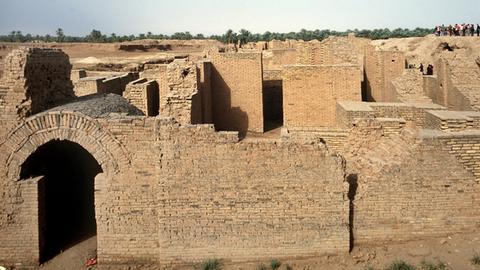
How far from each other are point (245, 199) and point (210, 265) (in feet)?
4.00

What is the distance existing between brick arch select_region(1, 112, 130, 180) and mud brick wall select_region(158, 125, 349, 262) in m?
0.85

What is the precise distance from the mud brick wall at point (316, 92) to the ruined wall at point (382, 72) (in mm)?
1863

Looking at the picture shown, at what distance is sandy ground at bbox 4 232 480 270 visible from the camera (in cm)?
723

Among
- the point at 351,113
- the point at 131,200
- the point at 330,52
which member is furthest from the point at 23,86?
the point at 330,52

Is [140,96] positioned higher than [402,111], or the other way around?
[140,96]

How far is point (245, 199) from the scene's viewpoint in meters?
7.47

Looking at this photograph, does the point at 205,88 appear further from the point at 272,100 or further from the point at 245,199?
the point at 245,199

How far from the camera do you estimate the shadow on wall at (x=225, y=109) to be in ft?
51.7

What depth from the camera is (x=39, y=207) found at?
786cm

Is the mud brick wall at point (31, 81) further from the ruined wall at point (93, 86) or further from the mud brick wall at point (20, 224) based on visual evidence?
the ruined wall at point (93, 86)

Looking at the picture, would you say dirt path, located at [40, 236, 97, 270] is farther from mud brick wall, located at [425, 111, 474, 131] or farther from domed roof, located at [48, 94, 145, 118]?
mud brick wall, located at [425, 111, 474, 131]

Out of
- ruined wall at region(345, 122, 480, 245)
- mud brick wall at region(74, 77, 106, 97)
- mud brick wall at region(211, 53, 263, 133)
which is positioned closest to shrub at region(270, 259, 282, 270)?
ruined wall at region(345, 122, 480, 245)

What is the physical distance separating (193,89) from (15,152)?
204 inches

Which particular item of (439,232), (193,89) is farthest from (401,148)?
(193,89)
